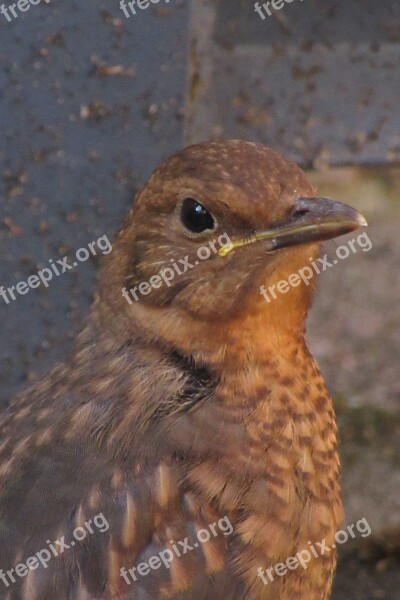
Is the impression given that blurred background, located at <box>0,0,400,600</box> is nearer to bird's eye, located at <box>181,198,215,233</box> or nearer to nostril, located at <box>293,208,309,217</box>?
bird's eye, located at <box>181,198,215,233</box>

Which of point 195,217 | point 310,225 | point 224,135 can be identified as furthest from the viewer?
point 224,135

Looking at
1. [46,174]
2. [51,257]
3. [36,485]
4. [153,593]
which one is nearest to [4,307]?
[51,257]

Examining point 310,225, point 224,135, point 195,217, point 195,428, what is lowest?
point 195,428

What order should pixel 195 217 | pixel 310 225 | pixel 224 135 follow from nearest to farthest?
pixel 310 225 → pixel 195 217 → pixel 224 135

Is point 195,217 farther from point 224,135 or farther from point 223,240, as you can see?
point 224,135

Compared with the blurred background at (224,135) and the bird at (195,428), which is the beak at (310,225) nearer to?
the bird at (195,428)

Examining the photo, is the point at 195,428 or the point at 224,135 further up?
the point at 224,135

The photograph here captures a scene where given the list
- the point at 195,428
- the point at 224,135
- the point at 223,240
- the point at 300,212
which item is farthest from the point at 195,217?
the point at 224,135

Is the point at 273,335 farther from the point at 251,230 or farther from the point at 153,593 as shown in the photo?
the point at 153,593
